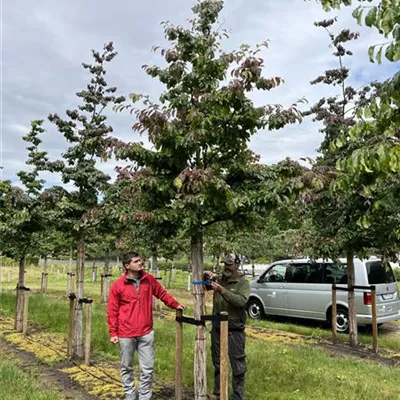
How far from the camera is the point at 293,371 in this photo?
669 cm

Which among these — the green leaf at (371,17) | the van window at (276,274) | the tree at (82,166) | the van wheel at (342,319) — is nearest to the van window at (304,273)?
the van window at (276,274)

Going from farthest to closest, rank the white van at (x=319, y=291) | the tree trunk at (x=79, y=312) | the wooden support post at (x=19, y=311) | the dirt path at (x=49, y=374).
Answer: the white van at (x=319, y=291) < the wooden support post at (x=19, y=311) < the tree trunk at (x=79, y=312) < the dirt path at (x=49, y=374)

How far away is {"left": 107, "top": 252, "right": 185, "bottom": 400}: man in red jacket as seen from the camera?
5.10 m

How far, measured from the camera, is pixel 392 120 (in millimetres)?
2844

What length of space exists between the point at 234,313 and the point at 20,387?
2.96 meters

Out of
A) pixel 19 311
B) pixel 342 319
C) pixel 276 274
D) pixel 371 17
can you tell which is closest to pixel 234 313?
pixel 371 17

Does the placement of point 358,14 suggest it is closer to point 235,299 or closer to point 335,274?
point 235,299

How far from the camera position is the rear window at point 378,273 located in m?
10.9

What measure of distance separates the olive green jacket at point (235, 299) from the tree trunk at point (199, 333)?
1.05 ft

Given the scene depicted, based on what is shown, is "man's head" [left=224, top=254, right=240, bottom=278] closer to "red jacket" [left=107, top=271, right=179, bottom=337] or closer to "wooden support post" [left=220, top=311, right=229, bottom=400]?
"red jacket" [left=107, top=271, right=179, bottom=337]

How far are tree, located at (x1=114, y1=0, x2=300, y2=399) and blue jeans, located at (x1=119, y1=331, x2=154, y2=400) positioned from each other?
1.79 feet

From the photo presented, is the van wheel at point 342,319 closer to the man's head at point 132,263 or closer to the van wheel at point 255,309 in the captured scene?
the van wheel at point 255,309

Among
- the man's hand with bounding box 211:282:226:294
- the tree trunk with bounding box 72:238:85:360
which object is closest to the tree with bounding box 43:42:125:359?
the tree trunk with bounding box 72:238:85:360

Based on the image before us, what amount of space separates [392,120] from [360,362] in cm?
605
